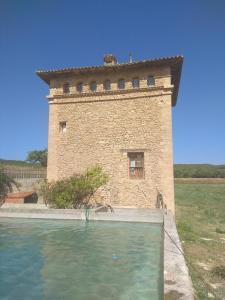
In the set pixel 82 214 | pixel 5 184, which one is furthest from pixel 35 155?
pixel 82 214

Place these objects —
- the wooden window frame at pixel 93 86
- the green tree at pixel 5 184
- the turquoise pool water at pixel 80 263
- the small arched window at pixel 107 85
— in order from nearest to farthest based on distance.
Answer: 1. the turquoise pool water at pixel 80 263
2. the green tree at pixel 5 184
3. the small arched window at pixel 107 85
4. the wooden window frame at pixel 93 86

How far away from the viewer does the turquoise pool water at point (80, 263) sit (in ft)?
14.6

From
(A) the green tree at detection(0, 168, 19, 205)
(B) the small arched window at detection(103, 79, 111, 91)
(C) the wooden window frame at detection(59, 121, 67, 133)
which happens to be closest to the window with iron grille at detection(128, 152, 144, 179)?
(B) the small arched window at detection(103, 79, 111, 91)

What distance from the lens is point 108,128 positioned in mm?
14359

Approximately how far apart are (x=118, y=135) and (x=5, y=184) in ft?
19.9

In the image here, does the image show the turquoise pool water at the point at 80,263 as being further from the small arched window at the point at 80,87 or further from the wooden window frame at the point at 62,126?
the small arched window at the point at 80,87

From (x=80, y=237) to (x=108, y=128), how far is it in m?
6.90

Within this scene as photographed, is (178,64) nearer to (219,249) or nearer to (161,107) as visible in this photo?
(161,107)

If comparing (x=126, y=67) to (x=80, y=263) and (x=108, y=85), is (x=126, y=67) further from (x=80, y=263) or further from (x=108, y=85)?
(x=80, y=263)

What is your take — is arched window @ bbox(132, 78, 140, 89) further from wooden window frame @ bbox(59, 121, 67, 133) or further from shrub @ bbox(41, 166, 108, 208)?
shrub @ bbox(41, 166, 108, 208)

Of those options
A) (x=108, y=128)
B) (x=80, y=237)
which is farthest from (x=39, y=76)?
(x=80, y=237)

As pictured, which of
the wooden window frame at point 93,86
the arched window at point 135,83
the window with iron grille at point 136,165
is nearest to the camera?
the window with iron grille at point 136,165

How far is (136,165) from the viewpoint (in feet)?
45.3

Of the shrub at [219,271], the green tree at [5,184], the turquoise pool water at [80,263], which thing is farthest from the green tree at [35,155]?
the shrub at [219,271]
